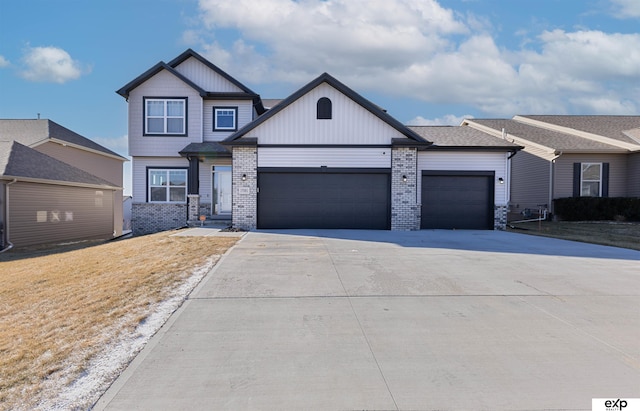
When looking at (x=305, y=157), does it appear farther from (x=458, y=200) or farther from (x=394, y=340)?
(x=394, y=340)

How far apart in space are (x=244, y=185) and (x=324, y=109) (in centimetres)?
435

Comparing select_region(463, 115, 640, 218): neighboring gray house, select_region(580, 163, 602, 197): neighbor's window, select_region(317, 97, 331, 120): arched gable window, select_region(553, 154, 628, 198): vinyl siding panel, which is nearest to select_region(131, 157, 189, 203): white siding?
select_region(317, 97, 331, 120): arched gable window

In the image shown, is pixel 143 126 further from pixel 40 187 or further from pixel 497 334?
pixel 497 334

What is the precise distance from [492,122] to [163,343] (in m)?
26.7

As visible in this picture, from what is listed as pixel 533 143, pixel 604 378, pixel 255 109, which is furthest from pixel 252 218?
pixel 533 143

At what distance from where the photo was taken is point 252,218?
52.5 ft

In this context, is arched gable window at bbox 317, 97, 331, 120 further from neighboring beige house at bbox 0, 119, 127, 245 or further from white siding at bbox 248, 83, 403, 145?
neighboring beige house at bbox 0, 119, 127, 245

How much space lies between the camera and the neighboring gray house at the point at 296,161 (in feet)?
52.5

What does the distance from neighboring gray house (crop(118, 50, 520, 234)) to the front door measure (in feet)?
0.16

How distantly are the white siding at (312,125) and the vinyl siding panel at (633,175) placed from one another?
1477 centimetres

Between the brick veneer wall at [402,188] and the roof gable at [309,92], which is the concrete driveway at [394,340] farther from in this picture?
the roof gable at [309,92]

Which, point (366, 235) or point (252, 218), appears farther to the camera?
point (252, 218)

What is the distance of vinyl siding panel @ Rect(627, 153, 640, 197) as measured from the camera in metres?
20.5


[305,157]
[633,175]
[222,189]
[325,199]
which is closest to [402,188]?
[325,199]
